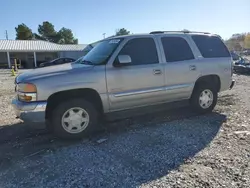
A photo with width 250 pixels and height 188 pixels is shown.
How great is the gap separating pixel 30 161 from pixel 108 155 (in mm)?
1253

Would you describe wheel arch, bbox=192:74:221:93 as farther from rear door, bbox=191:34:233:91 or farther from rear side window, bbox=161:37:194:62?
rear side window, bbox=161:37:194:62

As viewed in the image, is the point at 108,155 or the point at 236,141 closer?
the point at 108,155

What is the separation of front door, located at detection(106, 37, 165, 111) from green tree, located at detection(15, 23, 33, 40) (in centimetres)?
5863

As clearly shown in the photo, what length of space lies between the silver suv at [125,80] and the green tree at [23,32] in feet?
191

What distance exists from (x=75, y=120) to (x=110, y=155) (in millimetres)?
1043

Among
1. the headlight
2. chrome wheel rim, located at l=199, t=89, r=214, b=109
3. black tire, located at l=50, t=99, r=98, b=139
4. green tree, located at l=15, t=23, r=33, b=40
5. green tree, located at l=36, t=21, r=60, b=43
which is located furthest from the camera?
green tree, located at l=36, t=21, r=60, b=43

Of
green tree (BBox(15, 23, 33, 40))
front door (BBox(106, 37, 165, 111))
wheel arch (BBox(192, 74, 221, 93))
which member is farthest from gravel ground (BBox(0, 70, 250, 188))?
green tree (BBox(15, 23, 33, 40))

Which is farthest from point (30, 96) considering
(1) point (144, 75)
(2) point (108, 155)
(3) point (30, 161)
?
(1) point (144, 75)

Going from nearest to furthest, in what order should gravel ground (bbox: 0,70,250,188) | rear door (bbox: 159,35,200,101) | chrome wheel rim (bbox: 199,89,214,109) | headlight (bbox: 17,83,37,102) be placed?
1. gravel ground (bbox: 0,70,250,188)
2. headlight (bbox: 17,83,37,102)
3. rear door (bbox: 159,35,200,101)
4. chrome wheel rim (bbox: 199,89,214,109)

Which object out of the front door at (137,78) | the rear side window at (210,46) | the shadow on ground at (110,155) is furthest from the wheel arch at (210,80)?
the front door at (137,78)

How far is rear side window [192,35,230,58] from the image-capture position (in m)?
5.80

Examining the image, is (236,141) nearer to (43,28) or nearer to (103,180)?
(103,180)

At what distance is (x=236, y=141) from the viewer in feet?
13.9

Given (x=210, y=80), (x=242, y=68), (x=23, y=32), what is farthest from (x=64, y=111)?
(x=23, y=32)
